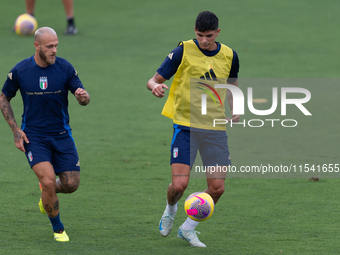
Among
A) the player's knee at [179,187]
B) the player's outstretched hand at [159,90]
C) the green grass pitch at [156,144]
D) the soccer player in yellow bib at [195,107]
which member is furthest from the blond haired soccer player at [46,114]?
the player's knee at [179,187]

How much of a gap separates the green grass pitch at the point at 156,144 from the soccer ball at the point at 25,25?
0.42m

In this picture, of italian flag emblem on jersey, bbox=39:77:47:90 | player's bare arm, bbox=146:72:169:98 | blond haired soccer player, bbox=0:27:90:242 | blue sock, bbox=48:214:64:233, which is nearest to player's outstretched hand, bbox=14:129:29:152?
blond haired soccer player, bbox=0:27:90:242

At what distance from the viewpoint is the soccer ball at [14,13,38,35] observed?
60.0 ft

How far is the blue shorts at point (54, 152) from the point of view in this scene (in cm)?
616

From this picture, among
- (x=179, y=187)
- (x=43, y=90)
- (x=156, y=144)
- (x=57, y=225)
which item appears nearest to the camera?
(x=179, y=187)

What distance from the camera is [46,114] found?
6.26 metres

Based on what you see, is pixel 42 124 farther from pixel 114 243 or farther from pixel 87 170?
pixel 87 170

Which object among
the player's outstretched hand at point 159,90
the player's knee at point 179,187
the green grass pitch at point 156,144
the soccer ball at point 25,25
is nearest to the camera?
the player's outstretched hand at point 159,90

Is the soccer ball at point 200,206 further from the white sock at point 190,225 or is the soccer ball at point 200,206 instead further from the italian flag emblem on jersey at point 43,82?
the italian flag emblem on jersey at point 43,82

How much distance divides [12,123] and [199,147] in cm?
214

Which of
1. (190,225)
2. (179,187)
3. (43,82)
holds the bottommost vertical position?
(190,225)

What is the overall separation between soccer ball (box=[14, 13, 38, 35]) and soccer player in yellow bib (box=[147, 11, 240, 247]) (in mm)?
13226

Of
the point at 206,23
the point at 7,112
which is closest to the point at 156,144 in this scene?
the point at 7,112

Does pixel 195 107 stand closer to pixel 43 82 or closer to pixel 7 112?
pixel 43 82
